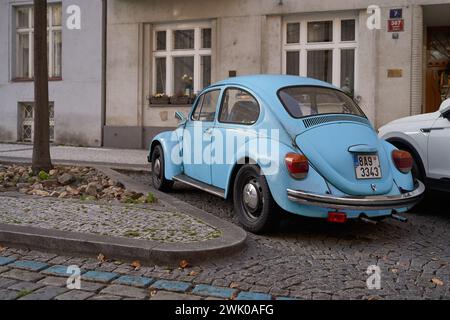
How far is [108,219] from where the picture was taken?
547 centimetres

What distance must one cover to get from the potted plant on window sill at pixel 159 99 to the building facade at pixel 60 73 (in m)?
1.65

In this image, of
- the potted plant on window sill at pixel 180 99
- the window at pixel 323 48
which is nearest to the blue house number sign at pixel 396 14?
the window at pixel 323 48

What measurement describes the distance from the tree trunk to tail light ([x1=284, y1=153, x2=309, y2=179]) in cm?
499

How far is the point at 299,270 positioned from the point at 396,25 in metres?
9.24

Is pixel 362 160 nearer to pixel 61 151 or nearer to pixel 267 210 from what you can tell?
pixel 267 210

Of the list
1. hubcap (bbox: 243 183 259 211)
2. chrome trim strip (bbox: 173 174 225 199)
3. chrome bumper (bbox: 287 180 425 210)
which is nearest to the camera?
chrome bumper (bbox: 287 180 425 210)

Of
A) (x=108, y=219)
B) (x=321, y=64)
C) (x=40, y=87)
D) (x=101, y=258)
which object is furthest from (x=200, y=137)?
(x=321, y=64)

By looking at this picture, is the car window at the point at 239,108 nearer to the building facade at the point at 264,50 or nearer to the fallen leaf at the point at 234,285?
the fallen leaf at the point at 234,285

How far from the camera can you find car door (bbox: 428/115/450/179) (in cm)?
601

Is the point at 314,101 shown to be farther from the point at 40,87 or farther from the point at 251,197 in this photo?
the point at 40,87

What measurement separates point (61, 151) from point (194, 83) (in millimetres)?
4044

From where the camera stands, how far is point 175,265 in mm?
4285

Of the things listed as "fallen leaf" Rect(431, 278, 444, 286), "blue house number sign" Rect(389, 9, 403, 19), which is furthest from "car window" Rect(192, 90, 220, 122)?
"blue house number sign" Rect(389, 9, 403, 19)

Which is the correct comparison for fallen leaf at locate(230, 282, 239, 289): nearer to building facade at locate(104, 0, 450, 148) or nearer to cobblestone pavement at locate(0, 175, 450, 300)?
cobblestone pavement at locate(0, 175, 450, 300)
